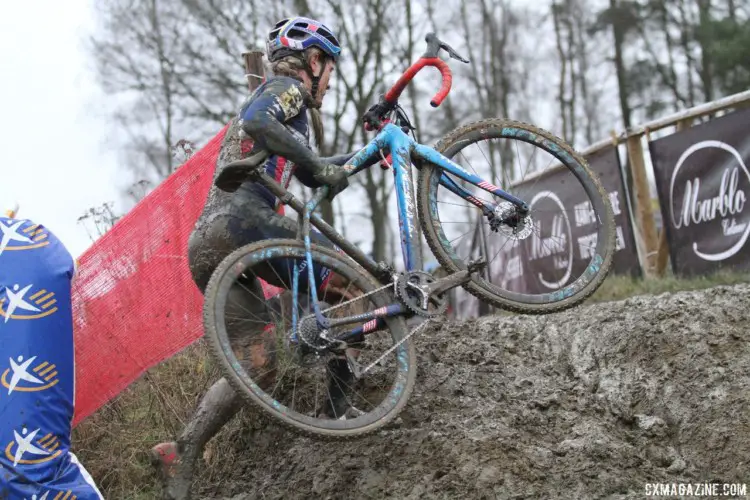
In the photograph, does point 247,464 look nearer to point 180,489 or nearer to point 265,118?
point 180,489

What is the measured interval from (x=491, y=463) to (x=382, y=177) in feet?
49.1

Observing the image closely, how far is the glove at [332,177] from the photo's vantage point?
13.5ft

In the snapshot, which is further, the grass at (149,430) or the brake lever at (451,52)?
the grass at (149,430)

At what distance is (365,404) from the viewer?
4691 millimetres

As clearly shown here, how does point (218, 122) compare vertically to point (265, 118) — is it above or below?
above

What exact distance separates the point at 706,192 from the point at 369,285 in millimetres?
4595

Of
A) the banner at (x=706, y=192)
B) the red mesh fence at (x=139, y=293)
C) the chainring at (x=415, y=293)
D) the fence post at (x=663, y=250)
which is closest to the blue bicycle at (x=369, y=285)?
the chainring at (x=415, y=293)

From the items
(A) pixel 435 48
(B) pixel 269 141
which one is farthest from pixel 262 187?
(A) pixel 435 48

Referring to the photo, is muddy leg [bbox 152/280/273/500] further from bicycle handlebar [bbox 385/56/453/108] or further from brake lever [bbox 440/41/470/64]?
brake lever [bbox 440/41/470/64]

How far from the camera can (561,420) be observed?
445 centimetres

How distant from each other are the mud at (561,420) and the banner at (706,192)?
2.04 m

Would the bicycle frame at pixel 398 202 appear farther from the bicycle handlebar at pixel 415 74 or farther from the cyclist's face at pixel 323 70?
the cyclist's face at pixel 323 70

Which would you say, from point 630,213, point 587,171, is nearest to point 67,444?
point 587,171

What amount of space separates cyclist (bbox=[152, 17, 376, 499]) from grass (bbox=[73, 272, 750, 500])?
84cm
